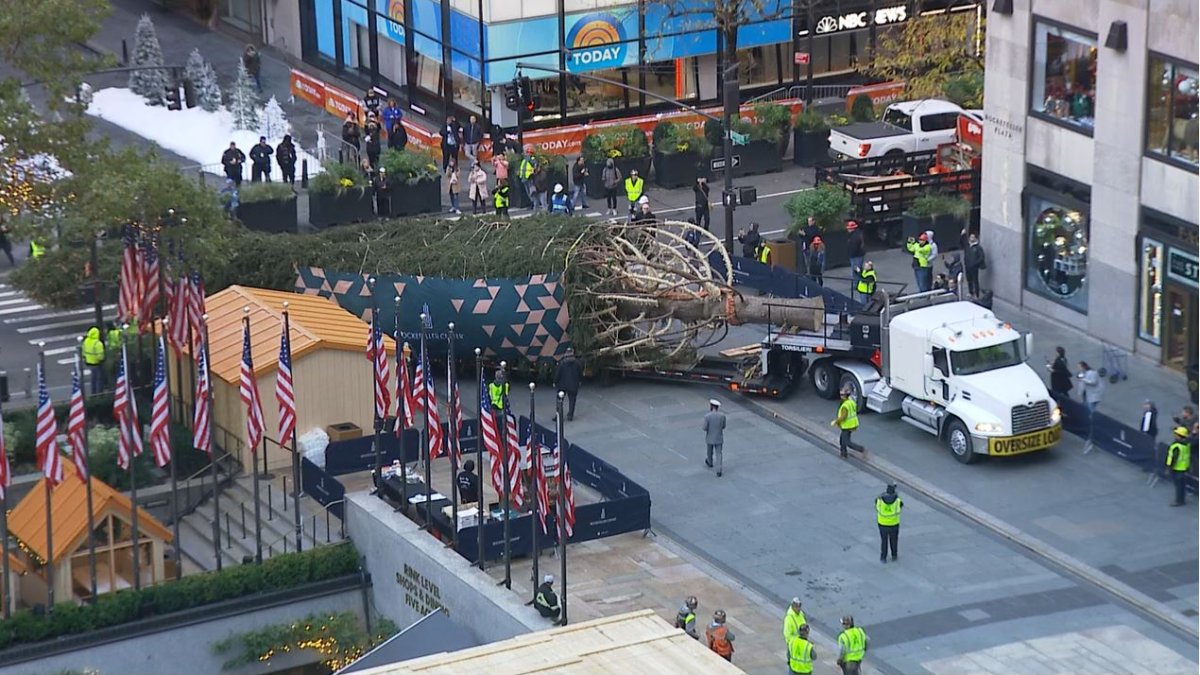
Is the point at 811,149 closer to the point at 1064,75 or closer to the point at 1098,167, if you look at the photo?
the point at 1064,75

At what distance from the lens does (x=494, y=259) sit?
1860 inches

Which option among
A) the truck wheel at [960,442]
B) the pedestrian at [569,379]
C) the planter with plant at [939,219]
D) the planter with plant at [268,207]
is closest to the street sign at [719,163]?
the planter with plant at [939,219]

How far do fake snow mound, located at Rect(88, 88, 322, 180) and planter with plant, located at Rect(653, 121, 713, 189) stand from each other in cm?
905

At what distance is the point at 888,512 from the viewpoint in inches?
1522

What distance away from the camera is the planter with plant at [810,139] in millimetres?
64188

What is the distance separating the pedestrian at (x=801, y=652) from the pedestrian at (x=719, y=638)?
2.96 feet

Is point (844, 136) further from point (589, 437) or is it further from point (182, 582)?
point (182, 582)

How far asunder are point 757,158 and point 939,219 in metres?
8.89

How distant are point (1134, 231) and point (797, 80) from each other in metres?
24.7

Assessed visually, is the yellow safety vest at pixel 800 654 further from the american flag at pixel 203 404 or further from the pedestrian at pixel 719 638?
the american flag at pixel 203 404

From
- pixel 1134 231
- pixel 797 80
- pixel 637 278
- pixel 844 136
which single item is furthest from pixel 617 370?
pixel 797 80

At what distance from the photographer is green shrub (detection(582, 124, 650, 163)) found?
61.4m

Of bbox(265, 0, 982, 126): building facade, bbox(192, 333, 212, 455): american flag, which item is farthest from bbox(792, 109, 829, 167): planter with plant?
bbox(192, 333, 212, 455): american flag

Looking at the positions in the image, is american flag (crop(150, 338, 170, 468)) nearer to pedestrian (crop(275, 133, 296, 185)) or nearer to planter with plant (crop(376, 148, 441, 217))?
planter with plant (crop(376, 148, 441, 217))
